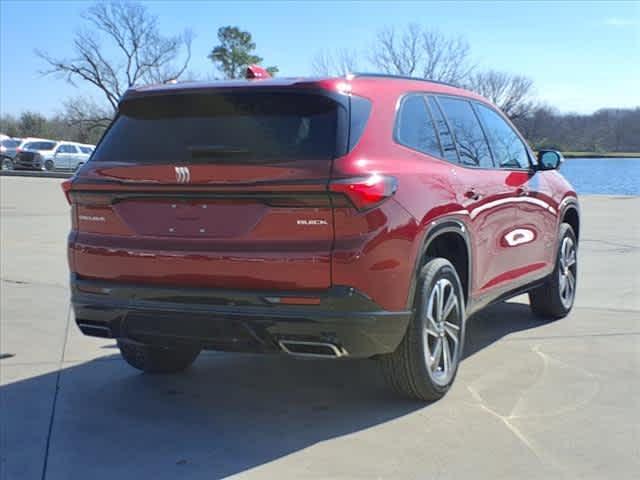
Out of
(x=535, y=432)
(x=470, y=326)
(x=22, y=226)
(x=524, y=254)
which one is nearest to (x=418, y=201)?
(x=535, y=432)

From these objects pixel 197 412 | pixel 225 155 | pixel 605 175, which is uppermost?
pixel 225 155

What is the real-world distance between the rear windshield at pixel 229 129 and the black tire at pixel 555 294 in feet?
10.9

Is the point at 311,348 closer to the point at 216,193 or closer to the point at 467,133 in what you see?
the point at 216,193

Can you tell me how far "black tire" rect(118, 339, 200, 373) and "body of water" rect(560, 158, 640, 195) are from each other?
5666 mm

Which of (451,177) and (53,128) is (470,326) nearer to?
(451,177)

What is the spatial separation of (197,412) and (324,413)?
0.73 metres

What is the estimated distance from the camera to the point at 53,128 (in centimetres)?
7694

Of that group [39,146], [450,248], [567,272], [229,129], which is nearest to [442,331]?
[450,248]

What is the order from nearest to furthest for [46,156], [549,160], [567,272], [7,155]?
[549,160] → [567,272] → [46,156] → [7,155]

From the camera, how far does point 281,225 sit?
12.6 feet

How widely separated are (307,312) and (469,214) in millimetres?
1466

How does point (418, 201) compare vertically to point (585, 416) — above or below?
above

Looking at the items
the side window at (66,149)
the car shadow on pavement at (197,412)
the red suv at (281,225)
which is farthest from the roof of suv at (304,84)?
the side window at (66,149)

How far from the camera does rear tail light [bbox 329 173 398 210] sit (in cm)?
374
